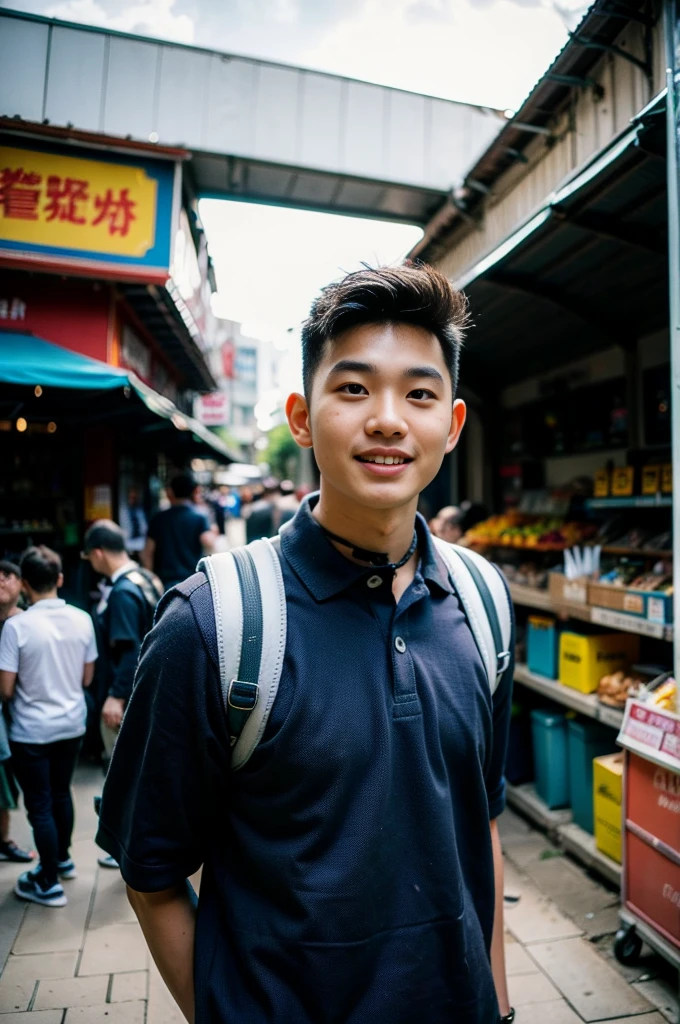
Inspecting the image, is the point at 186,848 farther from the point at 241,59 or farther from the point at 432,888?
the point at 241,59

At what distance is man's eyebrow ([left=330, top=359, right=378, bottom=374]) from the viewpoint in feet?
4.02

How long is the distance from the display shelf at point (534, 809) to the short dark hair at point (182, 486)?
3.86 meters

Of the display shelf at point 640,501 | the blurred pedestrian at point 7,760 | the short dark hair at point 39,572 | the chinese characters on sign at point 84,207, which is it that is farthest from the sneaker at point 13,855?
the chinese characters on sign at point 84,207

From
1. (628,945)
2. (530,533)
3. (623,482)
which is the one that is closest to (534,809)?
(628,945)

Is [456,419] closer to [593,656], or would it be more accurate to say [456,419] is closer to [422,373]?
[422,373]

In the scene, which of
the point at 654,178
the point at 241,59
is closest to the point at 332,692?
the point at 654,178

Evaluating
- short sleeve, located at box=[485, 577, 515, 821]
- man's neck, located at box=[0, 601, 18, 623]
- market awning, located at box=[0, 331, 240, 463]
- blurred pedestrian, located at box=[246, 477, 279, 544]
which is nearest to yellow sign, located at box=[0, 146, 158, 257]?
market awning, located at box=[0, 331, 240, 463]

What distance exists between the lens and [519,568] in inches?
220

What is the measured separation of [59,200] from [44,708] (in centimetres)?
474

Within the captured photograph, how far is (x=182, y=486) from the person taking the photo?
6.08 metres

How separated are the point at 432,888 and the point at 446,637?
0.49 meters

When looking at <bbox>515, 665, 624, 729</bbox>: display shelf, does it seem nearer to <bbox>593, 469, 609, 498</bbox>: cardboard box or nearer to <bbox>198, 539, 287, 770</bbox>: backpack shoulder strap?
<bbox>593, 469, 609, 498</bbox>: cardboard box

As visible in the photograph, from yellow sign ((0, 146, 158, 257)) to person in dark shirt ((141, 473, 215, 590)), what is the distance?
2.37m

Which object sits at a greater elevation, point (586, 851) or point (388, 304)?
point (388, 304)
